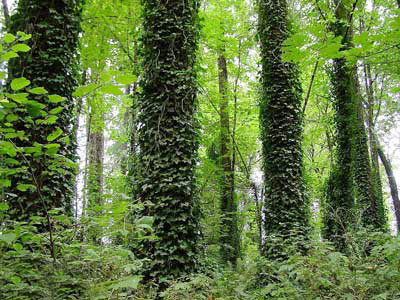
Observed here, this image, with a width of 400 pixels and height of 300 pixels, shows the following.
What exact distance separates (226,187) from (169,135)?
7.32 meters

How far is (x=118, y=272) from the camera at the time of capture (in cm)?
255

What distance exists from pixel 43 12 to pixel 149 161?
102 inches

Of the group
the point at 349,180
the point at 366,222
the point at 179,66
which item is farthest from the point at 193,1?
the point at 366,222

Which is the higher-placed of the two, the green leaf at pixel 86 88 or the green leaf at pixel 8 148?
the green leaf at pixel 86 88

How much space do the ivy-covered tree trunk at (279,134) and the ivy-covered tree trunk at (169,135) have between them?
2870 mm

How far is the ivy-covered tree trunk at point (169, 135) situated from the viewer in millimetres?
4850

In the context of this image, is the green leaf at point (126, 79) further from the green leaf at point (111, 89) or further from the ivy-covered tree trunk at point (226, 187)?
the ivy-covered tree trunk at point (226, 187)

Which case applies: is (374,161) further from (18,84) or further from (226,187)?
(18,84)

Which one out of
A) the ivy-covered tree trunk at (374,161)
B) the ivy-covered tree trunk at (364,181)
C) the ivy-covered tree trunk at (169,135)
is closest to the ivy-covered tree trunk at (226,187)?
the ivy-covered tree trunk at (364,181)

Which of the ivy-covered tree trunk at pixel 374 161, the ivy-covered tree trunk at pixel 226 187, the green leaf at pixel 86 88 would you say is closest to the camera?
the green leaf at pixel 86 88

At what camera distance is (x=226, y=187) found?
12.2 metres

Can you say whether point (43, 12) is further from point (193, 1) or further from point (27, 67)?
point (193, 1)

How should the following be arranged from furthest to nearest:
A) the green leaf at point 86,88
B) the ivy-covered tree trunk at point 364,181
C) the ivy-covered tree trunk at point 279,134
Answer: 1. the ivy-covered tree trunk at point 364,181
2. the ivy-covered tree trunk at point 279,134
3. the green leaf at point 86,88

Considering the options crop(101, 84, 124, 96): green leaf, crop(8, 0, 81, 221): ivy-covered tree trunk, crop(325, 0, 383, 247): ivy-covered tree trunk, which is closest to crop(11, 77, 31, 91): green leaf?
crop(101, 84, 124, 96): green leaf
